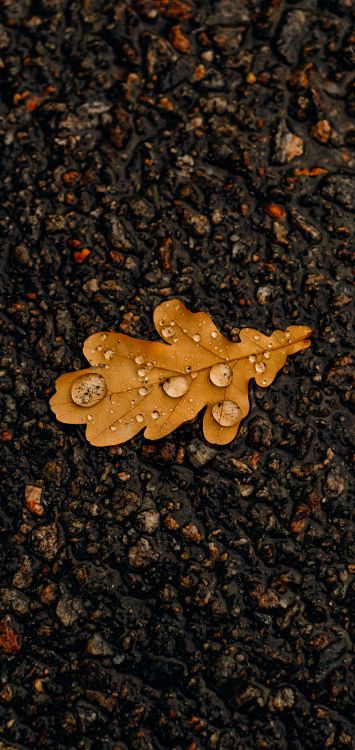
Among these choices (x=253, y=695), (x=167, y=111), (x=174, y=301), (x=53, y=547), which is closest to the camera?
(x=253, y=695)

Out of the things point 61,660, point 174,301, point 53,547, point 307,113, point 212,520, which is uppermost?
point 307,113

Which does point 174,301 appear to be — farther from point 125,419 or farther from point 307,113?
point 307,113

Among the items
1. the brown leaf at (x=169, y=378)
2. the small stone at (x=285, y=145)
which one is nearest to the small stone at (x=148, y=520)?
the brown leaf at (x=169, y=378)

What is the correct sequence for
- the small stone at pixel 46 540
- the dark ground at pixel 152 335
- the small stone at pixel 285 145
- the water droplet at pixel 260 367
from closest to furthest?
the dark ground at pixel 152 335 < the small stone at pixel 46 540 < the water droplet at pixel 260 367 < the small stone at pixel 285 145

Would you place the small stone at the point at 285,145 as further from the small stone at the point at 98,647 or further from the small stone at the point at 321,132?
the small stone at the point at 98,647

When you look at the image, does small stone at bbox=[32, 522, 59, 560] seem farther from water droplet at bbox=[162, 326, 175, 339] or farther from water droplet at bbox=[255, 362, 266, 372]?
water droplet at bbox=[255, 362, 266, 372]

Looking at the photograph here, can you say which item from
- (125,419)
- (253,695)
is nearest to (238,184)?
(125,419)

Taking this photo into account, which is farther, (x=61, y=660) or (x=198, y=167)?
(x=198, y=167)

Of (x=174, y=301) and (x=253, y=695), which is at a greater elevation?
(x=174, y=301)
